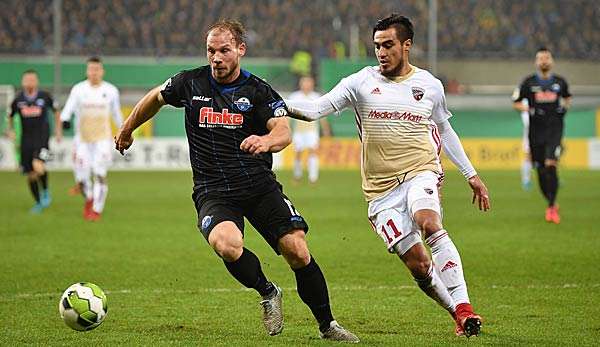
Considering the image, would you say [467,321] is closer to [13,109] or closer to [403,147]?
[403,147]

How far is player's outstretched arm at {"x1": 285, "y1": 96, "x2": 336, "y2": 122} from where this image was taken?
299 inches

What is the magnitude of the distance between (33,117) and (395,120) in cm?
1289

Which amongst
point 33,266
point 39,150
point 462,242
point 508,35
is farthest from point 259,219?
point 508,35

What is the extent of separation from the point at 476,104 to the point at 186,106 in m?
26.2

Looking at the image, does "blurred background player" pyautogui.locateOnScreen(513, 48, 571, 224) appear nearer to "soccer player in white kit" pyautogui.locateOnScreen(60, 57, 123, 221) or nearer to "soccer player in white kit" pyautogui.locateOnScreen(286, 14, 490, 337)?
"soccer player in white kit" pyautogui.locateOnScreen(60, 57, 123, 221)

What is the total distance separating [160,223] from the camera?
16.8m

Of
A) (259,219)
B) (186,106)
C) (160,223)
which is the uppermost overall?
(186,106)

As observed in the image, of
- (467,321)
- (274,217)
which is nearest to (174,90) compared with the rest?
(274,217)

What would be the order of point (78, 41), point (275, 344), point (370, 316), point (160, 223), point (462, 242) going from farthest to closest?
point (78, 41), point (160, 223), point (462, 242), point (370, 316), point (275, 344)

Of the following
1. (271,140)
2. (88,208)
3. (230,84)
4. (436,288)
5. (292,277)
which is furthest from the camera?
(88,208)

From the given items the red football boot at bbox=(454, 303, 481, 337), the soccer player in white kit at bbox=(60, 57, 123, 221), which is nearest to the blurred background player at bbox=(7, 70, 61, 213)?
the soccer player in white kit at bbox=(60, 57, 123, 221)

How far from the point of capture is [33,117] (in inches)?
762

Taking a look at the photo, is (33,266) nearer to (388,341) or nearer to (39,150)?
(388,341)

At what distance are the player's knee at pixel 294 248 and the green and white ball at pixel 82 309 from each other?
1.26 metres
